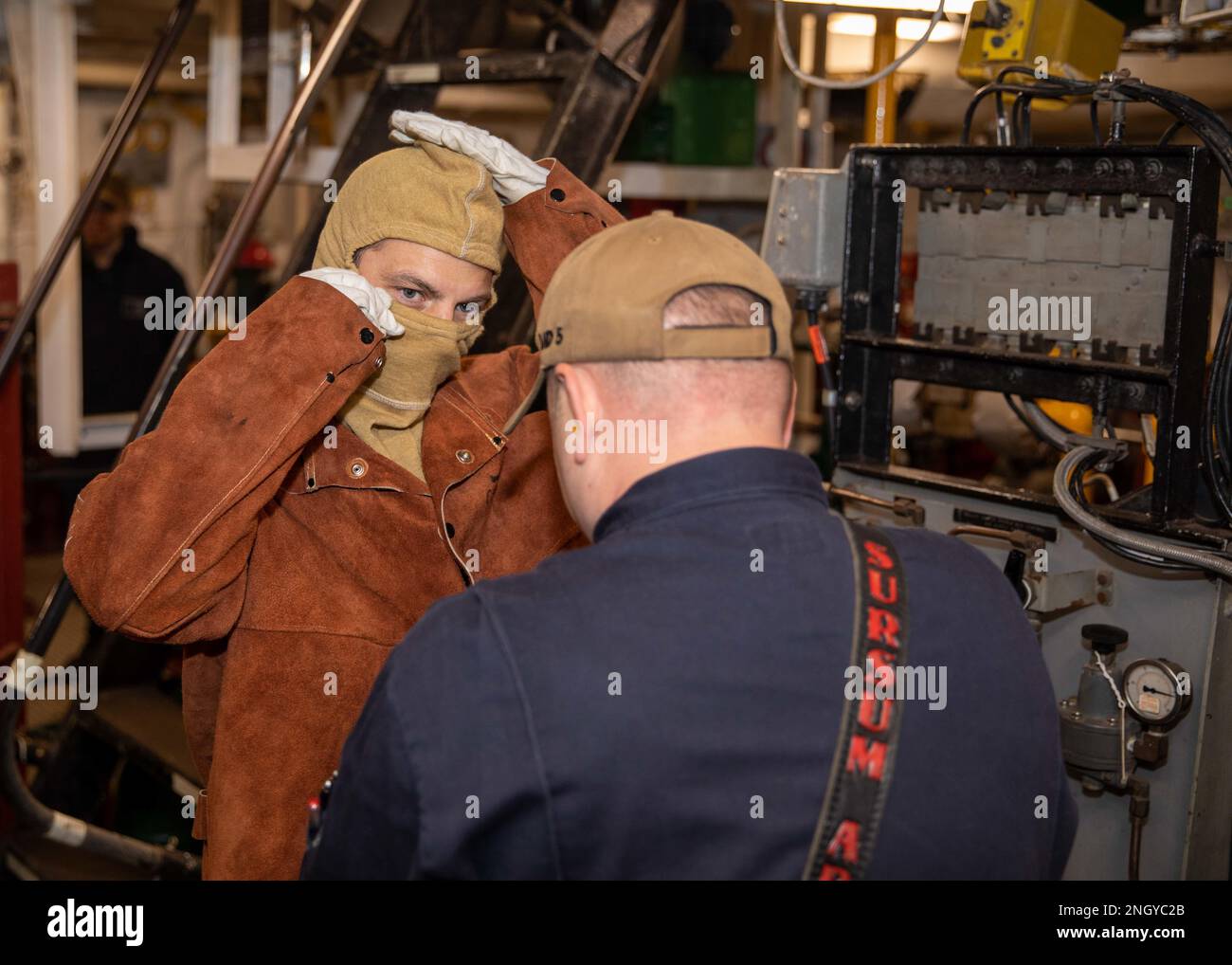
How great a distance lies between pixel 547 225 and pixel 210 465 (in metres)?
0.82

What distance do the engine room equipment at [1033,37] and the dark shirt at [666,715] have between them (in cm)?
185

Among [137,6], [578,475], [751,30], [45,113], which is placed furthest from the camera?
[137,6]

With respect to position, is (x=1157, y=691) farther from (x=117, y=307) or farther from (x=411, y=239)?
(x=117, y=307)

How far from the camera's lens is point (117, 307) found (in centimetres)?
681

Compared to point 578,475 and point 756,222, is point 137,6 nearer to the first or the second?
point 756,222

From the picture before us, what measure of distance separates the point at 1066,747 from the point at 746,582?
1438mm

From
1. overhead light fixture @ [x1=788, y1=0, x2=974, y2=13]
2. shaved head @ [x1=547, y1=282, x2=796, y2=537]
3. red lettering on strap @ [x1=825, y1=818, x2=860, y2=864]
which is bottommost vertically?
red lettering on strap @ [x1=825, y1=818, x2=860, y2=864]

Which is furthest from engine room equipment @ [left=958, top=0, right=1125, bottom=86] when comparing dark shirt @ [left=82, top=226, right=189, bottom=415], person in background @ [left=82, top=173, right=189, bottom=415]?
dark shirt @ [left=82, top=226, right=189, bottom=415]

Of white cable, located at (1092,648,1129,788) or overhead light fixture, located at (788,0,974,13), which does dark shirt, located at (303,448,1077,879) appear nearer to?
white cable, located at (1092,648,1129,788)

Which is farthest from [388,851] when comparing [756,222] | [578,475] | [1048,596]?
[756,222]

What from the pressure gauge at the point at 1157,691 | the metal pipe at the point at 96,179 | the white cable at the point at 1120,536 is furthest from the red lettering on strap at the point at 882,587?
the metal pipe at the point at 96,179

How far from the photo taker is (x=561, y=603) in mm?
1295

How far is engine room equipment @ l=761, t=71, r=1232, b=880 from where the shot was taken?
7.59 ft

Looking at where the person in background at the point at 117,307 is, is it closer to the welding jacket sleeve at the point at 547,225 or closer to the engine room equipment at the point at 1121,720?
the welding jacket sleeve at the point at 547,225
